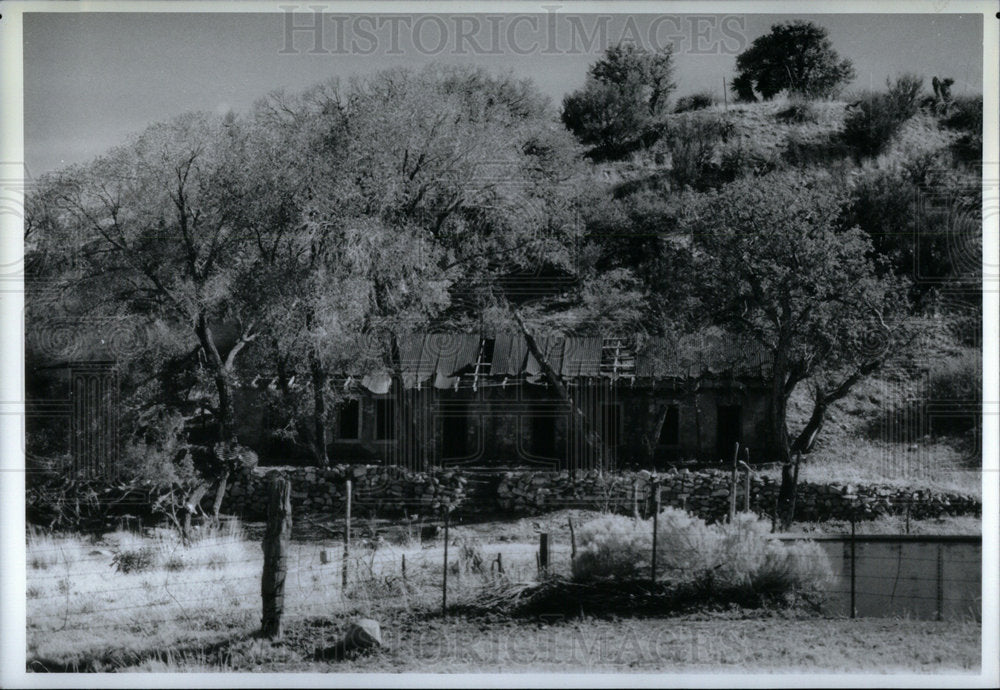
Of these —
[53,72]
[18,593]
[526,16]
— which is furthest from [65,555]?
[526,16]

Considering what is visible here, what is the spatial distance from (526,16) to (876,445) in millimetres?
2933

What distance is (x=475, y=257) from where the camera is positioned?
16.4 feet

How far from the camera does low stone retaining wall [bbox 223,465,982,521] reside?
495 cm

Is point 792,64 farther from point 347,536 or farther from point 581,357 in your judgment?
point 347,536

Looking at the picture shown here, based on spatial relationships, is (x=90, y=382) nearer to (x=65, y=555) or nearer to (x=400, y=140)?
(x=65, y=555)

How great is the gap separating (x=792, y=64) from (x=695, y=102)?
1.77ft

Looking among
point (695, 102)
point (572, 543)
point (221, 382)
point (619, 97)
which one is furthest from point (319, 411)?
point (695, 102)

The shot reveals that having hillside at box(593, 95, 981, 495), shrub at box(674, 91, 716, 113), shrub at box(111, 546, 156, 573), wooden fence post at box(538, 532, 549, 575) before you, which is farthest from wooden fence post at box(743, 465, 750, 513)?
shrub at box(111, 546, 156, 573)

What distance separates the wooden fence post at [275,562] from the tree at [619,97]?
255cm

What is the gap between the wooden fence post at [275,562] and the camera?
484 centimetres

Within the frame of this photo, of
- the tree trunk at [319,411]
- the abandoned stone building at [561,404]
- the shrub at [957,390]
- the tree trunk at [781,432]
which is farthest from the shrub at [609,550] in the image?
the shrub at [957,390]

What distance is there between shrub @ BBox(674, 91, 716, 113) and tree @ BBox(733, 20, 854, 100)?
142 mm

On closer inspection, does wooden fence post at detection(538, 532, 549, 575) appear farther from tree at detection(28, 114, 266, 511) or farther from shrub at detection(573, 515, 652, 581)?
tree at detection(28, 114, 266, 511)

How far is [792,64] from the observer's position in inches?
194
